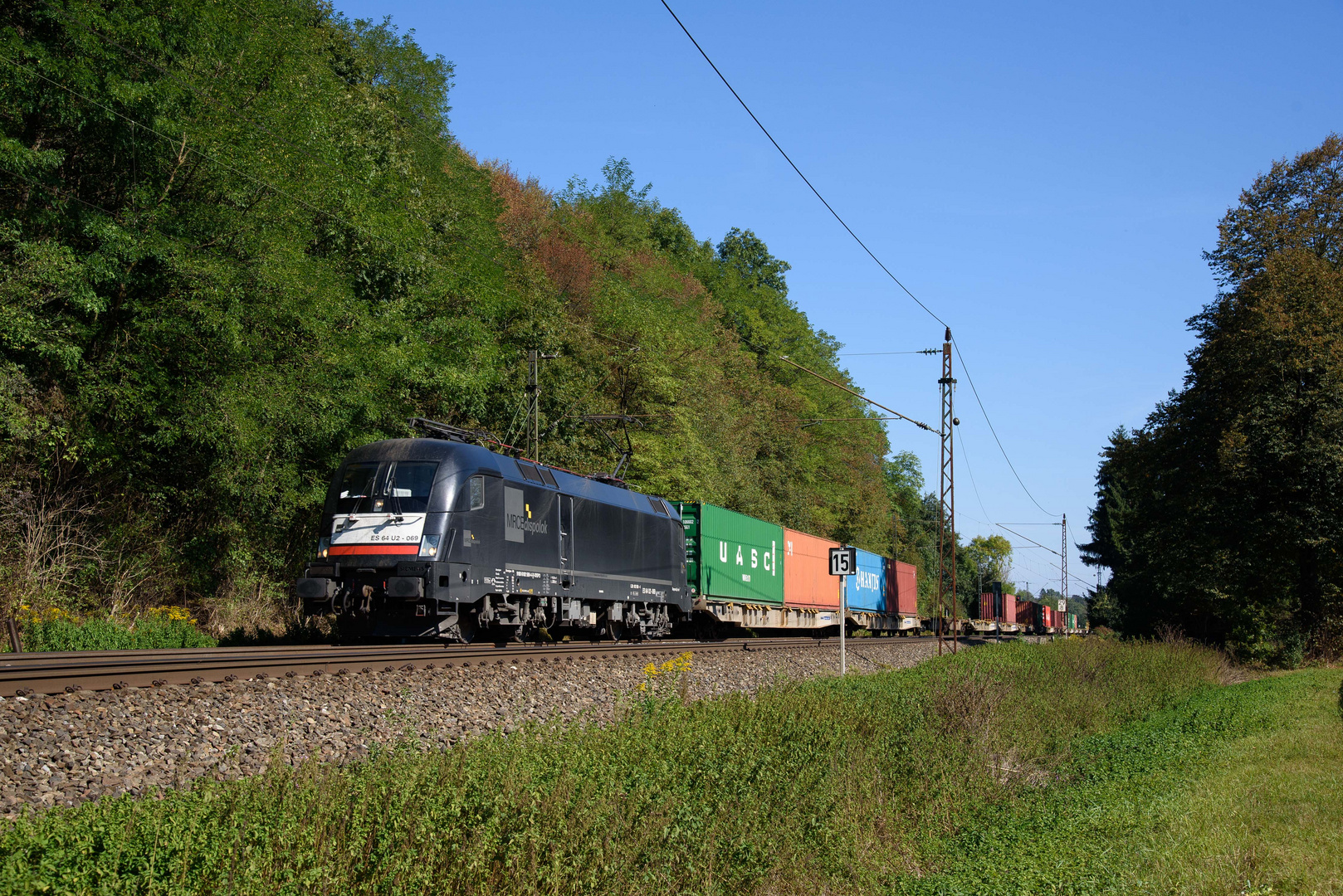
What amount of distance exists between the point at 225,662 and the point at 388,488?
16.1ft

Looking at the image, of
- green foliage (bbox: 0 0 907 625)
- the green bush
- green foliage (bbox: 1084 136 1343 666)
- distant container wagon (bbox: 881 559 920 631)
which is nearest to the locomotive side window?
the green bush

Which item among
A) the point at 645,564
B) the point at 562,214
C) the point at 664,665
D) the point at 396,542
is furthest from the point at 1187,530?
the point at 562,214

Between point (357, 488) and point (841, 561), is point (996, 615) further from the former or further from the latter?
point (357, 488)

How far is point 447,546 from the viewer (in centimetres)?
1473

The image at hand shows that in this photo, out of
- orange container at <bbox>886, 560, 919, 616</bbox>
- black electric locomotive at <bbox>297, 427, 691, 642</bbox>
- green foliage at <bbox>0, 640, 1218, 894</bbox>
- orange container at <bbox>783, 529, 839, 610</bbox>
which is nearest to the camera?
green foliage at <bbox>0, 640, 1218, 894</bbox>

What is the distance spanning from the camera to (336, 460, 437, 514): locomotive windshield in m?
15.1

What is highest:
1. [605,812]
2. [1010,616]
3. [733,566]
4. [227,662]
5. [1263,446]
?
[1263,446]

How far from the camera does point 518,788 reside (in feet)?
19.6

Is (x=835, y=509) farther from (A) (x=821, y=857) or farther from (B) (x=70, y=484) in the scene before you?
(A) (x=821, y=857)

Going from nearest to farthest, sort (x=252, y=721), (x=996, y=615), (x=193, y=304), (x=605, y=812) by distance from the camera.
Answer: (x=605, y=812), (x=252, y=721), (x=193, y=304), (x=996, y=615)

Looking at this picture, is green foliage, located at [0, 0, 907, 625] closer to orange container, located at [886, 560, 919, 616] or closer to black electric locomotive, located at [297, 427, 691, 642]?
black electric locomotive, located at [297, 427, 691, 642]

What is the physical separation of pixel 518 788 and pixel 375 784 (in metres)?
0.86

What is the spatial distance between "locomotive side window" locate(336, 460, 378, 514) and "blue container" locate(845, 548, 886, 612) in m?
21.5

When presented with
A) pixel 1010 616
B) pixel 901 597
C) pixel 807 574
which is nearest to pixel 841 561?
pixel 807 574
